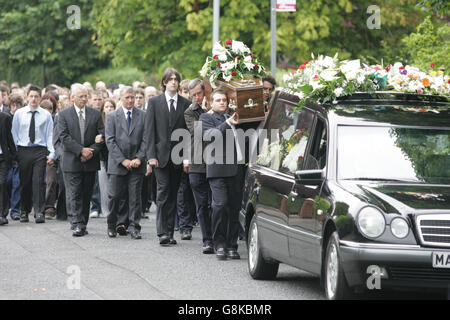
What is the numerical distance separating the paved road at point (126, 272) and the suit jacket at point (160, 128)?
1205 mm

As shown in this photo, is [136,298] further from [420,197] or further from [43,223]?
[43,223]

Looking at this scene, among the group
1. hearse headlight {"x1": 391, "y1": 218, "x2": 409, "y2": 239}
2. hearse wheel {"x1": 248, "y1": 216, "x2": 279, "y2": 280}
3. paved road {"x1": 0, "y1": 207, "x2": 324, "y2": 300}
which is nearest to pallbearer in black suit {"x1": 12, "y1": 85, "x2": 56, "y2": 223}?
paved road {"x1": 0, "y1": 207, "x2": 324, "y2": 300}

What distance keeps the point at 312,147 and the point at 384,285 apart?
194 centimetres

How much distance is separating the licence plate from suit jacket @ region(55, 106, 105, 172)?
8.58 metres

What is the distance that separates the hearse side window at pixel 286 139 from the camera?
11.0 meters

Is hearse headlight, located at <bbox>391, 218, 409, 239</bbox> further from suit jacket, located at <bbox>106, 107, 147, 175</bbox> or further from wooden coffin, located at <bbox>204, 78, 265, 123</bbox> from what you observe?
suit jacket, located at <bbox>106, 107, 147, 175</bbox>

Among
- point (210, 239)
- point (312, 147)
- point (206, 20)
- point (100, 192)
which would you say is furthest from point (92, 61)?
point (312, 147)

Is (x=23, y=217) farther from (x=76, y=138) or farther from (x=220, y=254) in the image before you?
(x=220, y=254)

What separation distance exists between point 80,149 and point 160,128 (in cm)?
189

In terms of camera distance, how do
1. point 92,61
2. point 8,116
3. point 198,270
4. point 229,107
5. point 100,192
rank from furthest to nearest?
point 92,61 → point 100,192 → point 8,116 → point 229,107 → point 198,270

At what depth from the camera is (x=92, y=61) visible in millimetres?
47094

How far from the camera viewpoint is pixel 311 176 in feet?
32.8

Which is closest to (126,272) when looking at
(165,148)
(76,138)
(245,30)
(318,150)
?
(318,150)

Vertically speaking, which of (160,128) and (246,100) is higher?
(246,100)
